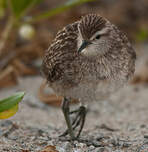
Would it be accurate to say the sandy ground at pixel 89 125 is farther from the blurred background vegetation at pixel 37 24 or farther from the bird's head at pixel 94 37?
the bird's head at pixel 94 37

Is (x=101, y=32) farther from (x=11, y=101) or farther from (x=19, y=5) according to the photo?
(x=19, y=5)

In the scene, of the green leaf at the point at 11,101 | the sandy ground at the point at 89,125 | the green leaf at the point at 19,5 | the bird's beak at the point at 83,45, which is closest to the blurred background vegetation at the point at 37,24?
the green leaf at the point at 19,5

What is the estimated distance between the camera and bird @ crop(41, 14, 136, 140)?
399 cm

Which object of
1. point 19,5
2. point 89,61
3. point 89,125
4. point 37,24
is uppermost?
point 37,24

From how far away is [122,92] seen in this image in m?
7.20

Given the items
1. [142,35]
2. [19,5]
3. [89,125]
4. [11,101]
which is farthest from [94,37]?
[142,35]

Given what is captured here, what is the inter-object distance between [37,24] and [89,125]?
14.7 ft

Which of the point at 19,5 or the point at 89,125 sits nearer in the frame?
the point at 89,125

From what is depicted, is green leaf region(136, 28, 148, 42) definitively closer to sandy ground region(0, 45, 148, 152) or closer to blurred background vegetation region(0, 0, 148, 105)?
blurred background vegetation region(0, 0, 148, 105)

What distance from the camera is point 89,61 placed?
405 centimetres

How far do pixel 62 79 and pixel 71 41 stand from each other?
41 centimetres

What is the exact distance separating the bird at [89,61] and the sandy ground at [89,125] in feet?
1.12

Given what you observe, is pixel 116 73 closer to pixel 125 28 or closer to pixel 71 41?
pixel 71 41

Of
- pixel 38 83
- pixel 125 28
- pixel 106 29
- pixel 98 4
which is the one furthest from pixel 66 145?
pixel 98 4
